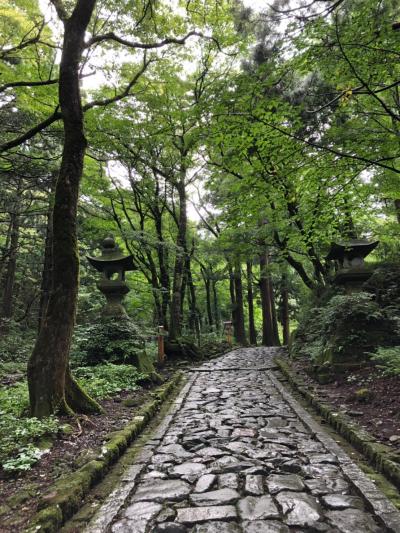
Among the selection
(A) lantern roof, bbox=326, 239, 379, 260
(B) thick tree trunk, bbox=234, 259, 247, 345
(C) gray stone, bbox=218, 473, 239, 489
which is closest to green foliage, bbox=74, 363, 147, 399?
(C) gray stone, bbox=218, 473, 239, 489

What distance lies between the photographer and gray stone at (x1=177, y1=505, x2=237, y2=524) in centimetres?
279

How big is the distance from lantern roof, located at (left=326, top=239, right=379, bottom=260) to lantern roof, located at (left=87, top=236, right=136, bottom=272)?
5.71 meters

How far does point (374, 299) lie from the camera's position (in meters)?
9.02

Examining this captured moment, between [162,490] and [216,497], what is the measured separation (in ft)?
1.81

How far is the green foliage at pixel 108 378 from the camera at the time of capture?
6.55m

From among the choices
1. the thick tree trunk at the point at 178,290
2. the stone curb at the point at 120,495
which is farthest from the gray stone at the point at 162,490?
the thick tree trunk at the point at 178,290

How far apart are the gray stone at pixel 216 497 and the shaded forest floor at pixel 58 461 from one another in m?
1.30

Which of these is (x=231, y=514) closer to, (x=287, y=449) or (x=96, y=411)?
(x=287, y=449)

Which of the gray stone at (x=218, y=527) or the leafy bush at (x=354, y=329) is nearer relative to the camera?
the gray stone at (x=218, y=527)

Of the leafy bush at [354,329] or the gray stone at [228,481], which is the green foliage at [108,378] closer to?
the gray stone at [228,481]

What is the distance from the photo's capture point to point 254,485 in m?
3.35

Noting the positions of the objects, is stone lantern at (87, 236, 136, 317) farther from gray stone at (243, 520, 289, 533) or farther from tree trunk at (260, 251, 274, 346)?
tree trunk at (260, 251, 274, 346)

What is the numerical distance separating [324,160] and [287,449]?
184 inches

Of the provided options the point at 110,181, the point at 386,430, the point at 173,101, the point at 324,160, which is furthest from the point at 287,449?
the point at 110,181
